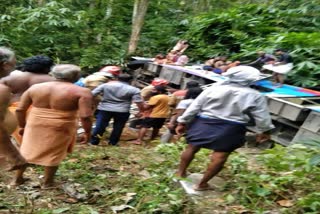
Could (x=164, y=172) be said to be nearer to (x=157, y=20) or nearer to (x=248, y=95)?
(x=248, y=95)

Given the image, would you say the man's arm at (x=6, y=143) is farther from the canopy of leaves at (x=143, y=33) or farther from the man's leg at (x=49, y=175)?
the canopy of leaves at (x=143, y=33)

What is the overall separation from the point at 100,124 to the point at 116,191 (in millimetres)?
2558

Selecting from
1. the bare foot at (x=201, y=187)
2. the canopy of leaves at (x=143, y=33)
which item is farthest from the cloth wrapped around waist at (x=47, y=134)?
the canopy of leaves at (x=143, y=33)

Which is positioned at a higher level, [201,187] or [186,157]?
[186,157]

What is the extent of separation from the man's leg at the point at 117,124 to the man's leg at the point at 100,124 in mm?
133

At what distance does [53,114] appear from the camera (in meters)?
3.60

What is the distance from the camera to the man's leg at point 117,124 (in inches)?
242

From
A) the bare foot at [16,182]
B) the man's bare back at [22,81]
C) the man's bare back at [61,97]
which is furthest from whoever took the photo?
the man's bare back at [22,81]

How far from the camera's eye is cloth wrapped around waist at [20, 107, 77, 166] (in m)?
3.61

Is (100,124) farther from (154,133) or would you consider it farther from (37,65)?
(37,65)

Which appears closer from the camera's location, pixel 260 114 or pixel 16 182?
pixel 260 114

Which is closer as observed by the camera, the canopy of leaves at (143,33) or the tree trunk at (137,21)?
the canopy of leaves at (143,33)

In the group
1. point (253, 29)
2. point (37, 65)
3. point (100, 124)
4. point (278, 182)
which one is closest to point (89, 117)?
point (37, 65)

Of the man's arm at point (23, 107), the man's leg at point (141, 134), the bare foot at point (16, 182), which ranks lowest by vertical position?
the man's leg at point (141, 134)
